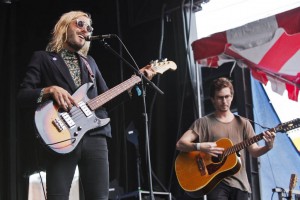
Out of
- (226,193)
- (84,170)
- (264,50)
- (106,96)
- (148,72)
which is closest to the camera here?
(84,170)

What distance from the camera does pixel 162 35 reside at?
5.88 metres

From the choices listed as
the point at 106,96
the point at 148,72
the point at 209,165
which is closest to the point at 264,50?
the point at 209,165

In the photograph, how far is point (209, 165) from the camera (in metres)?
4.11

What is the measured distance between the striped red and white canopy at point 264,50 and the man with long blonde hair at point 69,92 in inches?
82.4

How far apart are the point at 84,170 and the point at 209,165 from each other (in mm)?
1566

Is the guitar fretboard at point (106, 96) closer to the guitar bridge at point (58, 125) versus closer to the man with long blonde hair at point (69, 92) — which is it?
the man with long blonde hair at point (69, 92)

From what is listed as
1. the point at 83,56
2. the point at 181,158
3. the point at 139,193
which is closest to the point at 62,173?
the point at 83,56

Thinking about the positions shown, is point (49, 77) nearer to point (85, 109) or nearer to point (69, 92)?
point (69, 92)

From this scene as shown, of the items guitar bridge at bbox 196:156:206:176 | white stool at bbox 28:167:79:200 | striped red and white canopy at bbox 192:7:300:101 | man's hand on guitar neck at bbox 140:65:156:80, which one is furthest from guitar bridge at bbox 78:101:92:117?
white stool at bbox 28:167:79:200

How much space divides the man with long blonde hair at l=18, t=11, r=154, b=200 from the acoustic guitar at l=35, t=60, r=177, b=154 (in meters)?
0.02

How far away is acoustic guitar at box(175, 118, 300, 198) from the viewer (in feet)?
13.0

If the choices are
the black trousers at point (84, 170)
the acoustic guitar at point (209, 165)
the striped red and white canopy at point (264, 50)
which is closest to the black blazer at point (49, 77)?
the black trousers at point (84, 170)

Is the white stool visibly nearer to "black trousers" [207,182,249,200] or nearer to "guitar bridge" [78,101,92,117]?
"black trousers" [207,182,249,200]

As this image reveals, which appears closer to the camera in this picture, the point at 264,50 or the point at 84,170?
the point at 84,170
